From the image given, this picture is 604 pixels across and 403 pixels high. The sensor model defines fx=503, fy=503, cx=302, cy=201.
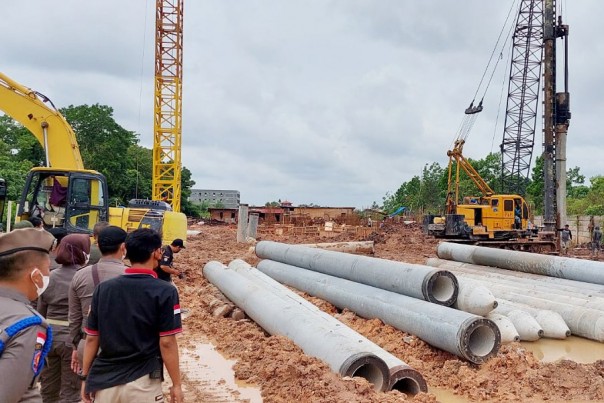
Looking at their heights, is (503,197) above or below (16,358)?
above

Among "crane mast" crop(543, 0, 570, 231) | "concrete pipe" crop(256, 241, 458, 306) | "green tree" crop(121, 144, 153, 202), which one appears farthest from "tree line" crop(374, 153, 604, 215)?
"concrete pipe" crop(256, 241, 458, 306)

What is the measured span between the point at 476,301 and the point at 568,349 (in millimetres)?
1903

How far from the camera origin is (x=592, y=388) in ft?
18.8

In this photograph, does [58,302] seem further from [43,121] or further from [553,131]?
[553,131]

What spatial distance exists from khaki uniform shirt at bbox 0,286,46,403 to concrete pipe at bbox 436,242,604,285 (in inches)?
434

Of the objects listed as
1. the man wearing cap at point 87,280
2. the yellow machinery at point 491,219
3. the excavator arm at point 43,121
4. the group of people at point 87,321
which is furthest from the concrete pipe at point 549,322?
the yellow machinery at point 491,219

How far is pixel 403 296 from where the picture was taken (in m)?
7.62

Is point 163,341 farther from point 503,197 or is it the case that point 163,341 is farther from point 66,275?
point 503,197

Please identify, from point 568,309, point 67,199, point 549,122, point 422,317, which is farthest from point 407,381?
point 549,122

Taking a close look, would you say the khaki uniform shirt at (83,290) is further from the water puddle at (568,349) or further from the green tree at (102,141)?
the green tree at (102,141)

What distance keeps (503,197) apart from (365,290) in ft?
46.8

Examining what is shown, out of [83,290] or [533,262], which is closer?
[83,290]

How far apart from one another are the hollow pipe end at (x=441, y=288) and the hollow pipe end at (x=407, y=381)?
2.14 metres

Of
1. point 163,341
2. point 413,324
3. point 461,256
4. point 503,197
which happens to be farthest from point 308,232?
point 163,341
